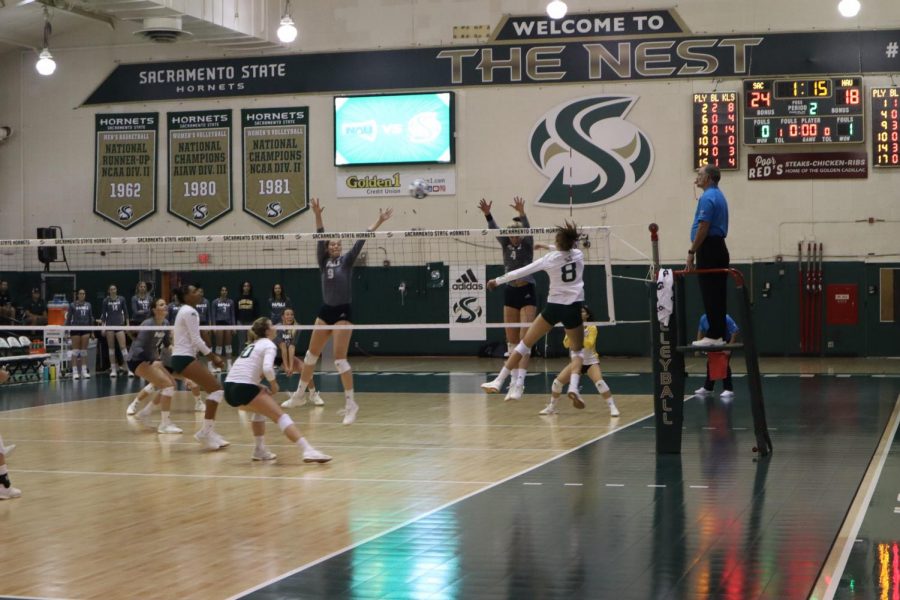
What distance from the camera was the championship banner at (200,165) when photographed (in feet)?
84.9

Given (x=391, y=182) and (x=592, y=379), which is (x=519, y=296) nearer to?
(x=592, y=379)

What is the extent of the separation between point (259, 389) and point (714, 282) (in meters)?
4.11

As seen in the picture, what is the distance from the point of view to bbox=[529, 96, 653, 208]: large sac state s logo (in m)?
23.9

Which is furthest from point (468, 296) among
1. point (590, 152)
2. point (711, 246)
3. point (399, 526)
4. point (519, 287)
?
point (399, 526)

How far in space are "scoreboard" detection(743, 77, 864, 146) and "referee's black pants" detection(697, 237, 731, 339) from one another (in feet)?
42.3

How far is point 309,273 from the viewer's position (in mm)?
25547

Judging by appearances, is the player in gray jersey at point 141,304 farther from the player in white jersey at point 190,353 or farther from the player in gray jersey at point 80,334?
the player in white jersey at point 190,353

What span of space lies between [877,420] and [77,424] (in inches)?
347

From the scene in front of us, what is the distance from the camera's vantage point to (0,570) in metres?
6.34

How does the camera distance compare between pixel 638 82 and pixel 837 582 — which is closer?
pixel 837 582

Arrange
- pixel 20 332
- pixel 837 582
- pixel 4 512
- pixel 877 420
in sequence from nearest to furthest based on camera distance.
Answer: pixel 837 582, pixel 4 512, pixel 877 420, pixel 20 332

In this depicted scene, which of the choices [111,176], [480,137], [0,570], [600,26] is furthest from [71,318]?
[0,570]

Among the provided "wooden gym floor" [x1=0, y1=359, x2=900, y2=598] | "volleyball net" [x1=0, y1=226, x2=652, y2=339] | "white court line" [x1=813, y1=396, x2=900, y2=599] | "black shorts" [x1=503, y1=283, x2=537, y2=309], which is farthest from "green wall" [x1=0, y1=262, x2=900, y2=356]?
"white court line" [x1=813, y1=396, x2=900, y2=599]

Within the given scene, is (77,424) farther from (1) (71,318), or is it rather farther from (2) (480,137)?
(2) (480,137)
